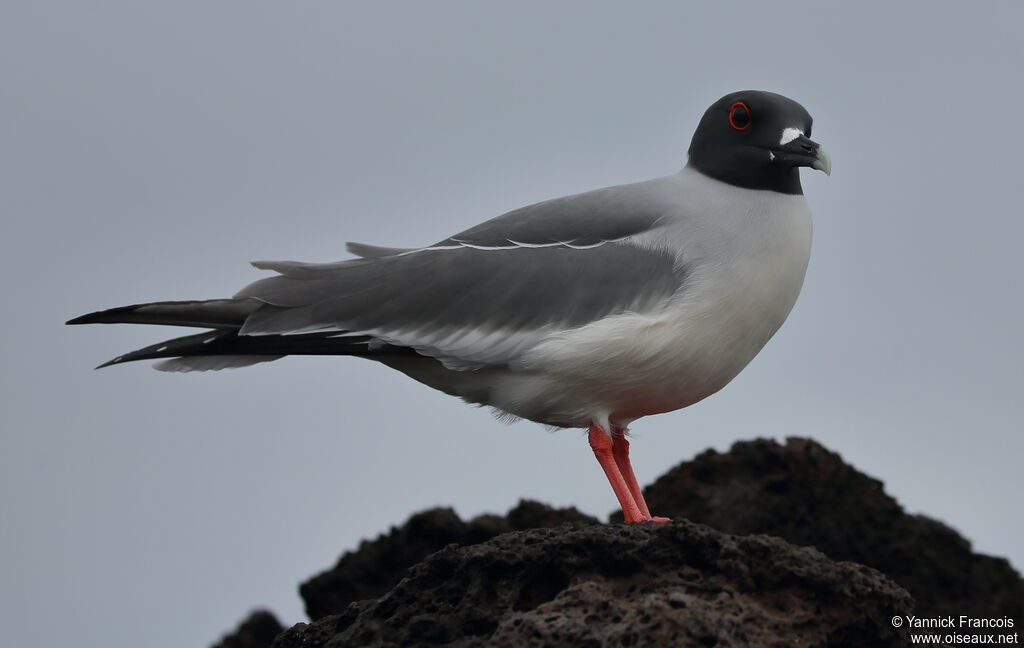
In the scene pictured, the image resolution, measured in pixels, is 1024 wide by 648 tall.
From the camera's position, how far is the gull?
9797 mm

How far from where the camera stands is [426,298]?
33.6 ft

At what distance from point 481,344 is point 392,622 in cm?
256

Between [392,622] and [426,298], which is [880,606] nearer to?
[392,622]

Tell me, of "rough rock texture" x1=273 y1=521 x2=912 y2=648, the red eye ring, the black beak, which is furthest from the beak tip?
"rough rock texture" x1=273 y1=521 x2=912 y2=648

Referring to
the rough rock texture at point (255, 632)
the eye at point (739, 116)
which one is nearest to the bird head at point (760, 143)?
the eye at point (739, 116)

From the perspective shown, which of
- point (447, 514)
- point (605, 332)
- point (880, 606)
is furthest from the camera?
point (447, 514)

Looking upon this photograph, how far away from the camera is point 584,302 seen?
9.95 meters

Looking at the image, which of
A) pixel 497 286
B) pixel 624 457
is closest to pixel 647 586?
pixel 497 286

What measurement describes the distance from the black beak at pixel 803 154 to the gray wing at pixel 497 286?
3.58 ft

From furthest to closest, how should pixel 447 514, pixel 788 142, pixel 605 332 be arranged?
1. pixel 447 514
2. pixel 788 142
3. pixel 605 332

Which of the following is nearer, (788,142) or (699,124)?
(788,142)

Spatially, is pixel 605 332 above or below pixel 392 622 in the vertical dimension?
above

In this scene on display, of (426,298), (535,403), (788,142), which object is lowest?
(535,403)

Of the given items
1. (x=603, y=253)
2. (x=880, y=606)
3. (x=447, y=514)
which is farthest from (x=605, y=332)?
(x=447, y=514)
